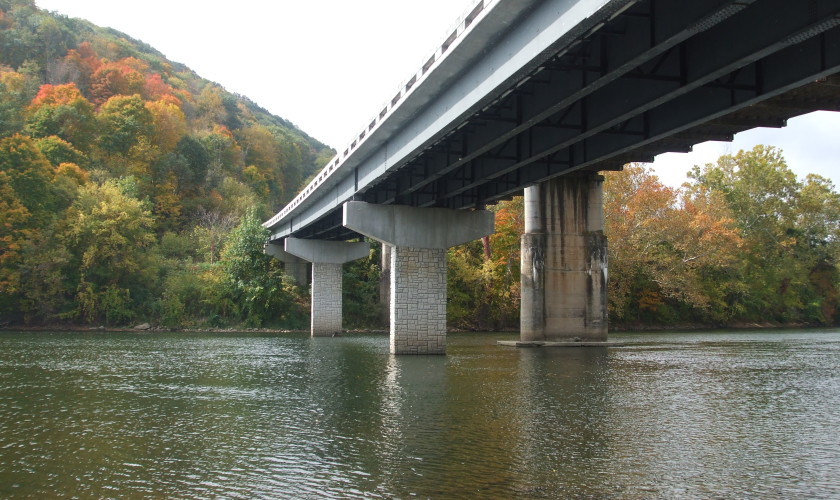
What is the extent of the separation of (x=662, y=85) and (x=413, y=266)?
20.4 m

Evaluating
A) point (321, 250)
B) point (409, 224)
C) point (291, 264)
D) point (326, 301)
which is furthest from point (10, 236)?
point (409, 224)

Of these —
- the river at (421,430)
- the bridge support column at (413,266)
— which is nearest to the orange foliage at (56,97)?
the bridge support column at (413,266)

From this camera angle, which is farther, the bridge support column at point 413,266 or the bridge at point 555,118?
the bridge support column at point 413,266

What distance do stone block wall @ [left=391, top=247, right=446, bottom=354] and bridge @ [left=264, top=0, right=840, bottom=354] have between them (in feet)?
0.22

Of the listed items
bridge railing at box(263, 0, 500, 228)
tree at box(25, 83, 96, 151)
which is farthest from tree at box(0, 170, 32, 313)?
bridge railing at box(263, 0, 500, 228)

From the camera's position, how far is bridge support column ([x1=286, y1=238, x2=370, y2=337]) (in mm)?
63094

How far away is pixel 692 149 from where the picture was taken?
27.8 m

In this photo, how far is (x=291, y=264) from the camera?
244 ft

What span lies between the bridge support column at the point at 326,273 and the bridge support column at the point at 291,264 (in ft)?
29.0

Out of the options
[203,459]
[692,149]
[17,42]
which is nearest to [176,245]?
[17,42]

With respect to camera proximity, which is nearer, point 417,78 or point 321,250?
point 417,78

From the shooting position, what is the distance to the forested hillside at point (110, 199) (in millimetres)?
61312

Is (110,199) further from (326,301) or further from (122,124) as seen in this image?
(122,124)

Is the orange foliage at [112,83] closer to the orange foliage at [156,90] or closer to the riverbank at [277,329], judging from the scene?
the orange foliage at [156,90]
